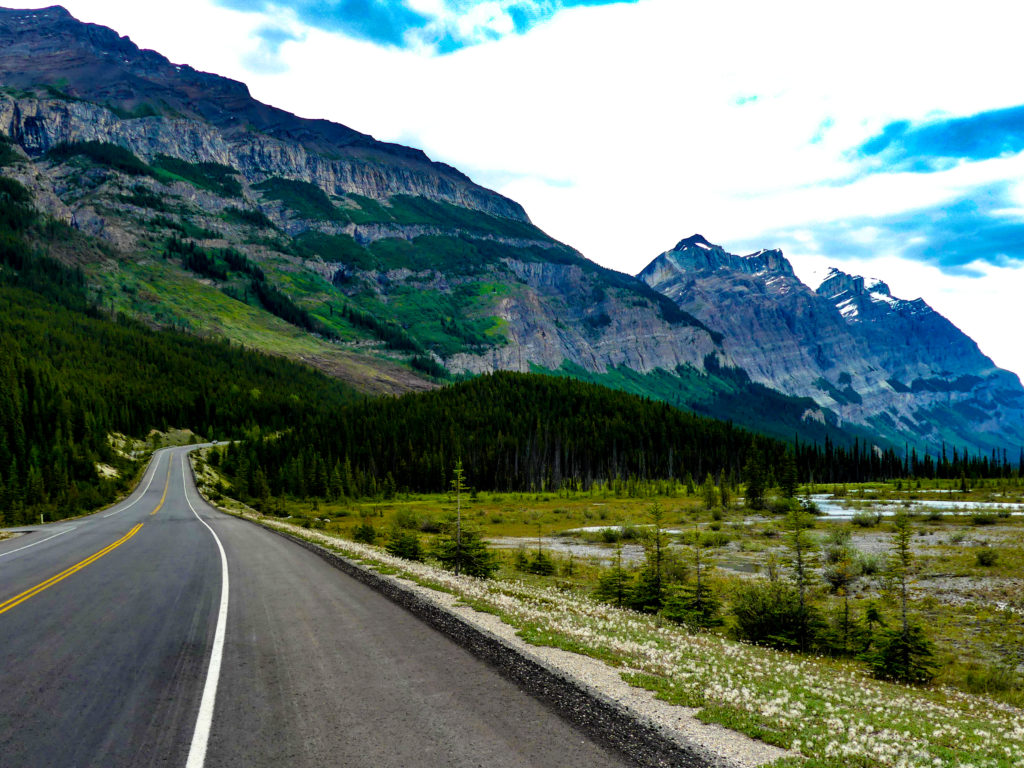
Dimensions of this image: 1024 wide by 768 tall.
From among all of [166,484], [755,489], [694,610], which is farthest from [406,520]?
[166,484]

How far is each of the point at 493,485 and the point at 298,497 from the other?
1888 inches

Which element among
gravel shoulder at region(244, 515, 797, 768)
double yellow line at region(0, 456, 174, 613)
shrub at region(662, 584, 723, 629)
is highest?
gravel shoulder at region(244, 515, 797, 768)

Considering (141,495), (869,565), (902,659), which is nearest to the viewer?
(902,659)

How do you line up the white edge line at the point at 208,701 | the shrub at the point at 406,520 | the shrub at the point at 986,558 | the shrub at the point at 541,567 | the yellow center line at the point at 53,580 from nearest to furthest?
the white edge line at the point at 208,701 → the yellow center line at the point at 53,580 → the shrub at the point at 986,558 → the shrub at the point at 541,567 → the shrub at the point at 406,520

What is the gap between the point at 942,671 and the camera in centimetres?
1773

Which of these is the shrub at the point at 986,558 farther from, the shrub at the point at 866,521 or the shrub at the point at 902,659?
the shrub at the point at 902,659

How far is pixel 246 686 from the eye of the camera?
9.64 metres

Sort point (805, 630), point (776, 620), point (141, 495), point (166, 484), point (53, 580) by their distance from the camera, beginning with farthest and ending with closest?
point (166, 484), point (141, 495), point (776, 620), point (805, 630), point (53, 580)

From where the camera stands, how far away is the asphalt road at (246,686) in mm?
7332

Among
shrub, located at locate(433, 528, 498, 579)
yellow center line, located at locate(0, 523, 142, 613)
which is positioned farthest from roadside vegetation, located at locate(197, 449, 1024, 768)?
yellow center line, located at locate(0, 523, 142, 613)

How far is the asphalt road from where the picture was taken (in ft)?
24.1

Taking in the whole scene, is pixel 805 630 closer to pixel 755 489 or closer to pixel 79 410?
pixel 755 489

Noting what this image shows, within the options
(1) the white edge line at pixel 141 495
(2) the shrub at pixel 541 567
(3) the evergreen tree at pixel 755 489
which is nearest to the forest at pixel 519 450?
(1) the white edge line at pixel 141 495

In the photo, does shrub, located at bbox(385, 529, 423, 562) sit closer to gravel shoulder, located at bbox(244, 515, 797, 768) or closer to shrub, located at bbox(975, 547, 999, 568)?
gravel shoulder, located at bbox(244, 515, 797, 768)
